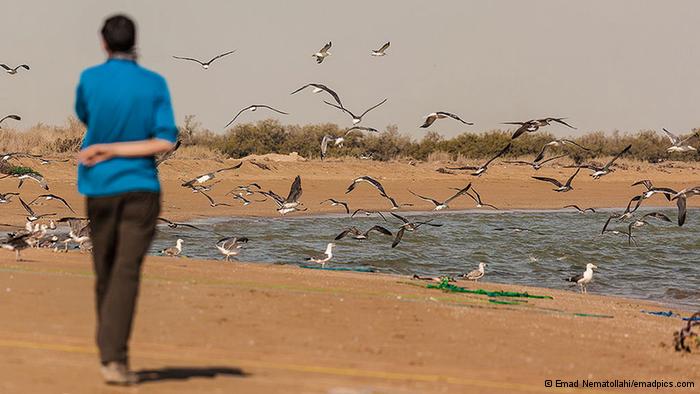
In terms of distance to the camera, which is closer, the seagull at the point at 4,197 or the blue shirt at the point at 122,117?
the blue shirt at the point at 122,117

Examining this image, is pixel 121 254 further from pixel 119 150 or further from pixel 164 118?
pixel 164 118

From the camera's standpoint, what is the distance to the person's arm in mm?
6996

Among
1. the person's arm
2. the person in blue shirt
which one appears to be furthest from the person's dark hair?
the person's arm

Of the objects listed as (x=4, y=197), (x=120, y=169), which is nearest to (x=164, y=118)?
(x=120, y=169)

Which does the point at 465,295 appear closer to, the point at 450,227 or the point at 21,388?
the point at 21,388

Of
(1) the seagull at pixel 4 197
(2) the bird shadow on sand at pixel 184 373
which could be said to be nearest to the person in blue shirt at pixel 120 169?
(2) the bird shadow on sand at pixel 184 373

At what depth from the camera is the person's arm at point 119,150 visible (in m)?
7.00

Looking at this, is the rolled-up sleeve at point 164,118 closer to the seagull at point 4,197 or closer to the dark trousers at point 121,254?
the dark trousers at point 121,254

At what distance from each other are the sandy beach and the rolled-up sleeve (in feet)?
4.60

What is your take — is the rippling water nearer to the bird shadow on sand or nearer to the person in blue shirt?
the bird shadow on sand

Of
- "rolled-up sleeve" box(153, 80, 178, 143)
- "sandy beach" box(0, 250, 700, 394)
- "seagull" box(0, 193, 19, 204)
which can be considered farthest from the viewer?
"seagull" box(0, 193, 19, 204)

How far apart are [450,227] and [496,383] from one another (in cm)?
2669

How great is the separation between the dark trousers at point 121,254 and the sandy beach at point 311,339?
0.27 m

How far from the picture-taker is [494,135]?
76.4m
